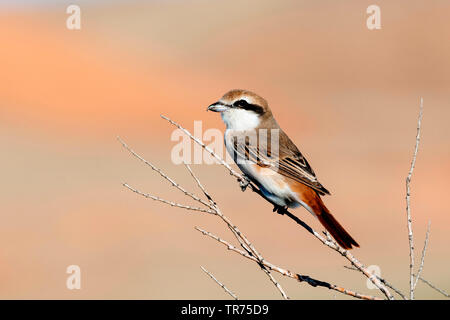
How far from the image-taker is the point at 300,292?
35.0ft

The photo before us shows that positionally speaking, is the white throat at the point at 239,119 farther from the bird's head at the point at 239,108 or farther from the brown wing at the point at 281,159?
the brown wing at the point at 281,159

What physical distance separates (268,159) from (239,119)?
557mm

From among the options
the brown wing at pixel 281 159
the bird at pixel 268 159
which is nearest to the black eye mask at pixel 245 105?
the bird at pixel 268 159

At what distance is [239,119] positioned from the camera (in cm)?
557

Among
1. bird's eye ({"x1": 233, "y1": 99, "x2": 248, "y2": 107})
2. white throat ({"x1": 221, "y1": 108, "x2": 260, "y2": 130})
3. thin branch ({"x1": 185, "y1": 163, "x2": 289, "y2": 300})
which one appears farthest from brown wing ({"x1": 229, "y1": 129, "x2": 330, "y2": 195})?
thin branch ({"x1": 185, "y1": 163, "x2": 289, "y2": 300})

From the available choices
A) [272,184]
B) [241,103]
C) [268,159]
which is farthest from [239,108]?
[272,184]

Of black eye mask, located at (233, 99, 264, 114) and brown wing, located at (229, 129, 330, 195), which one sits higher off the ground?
black eye mask, located at (233, 99, 264, 114)

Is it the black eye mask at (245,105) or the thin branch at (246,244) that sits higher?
the black eye mask at (245,105)

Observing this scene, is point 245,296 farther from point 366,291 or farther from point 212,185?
point 212,185

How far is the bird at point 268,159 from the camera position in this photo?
4945 mm

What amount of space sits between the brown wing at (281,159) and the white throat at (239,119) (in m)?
0.19

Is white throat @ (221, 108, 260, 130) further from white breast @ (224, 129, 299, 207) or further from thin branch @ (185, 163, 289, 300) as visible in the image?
thin branch @ (185, 163, 289, 300)

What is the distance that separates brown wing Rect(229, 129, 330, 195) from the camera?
5.02 metres

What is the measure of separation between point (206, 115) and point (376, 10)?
691 inches
